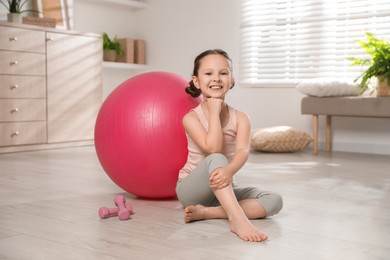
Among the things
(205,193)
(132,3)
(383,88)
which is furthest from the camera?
(132,3)

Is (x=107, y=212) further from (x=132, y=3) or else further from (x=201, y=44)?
(x=132, y=3)

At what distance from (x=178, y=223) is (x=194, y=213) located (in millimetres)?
65

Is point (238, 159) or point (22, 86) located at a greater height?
point (22, 86)

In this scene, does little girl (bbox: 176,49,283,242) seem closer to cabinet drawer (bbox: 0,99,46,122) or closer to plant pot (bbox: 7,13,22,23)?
cabinet drawer (bbox: 0,99,46,122)

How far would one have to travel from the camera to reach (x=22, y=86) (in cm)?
387

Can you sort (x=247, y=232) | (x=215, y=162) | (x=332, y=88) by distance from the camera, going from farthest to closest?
(x=332, y=88) → (x=215, y=162) → (x=247, y=232)

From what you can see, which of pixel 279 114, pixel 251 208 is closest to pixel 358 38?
pixel 279 114

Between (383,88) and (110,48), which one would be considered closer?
(383,88)

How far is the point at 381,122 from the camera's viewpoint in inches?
158

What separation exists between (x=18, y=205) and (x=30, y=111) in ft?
6.87

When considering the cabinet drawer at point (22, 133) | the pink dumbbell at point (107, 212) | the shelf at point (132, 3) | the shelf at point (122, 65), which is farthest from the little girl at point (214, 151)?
the shelf at point (132, 3)

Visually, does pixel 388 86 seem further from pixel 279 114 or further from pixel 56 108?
pixel 56 108

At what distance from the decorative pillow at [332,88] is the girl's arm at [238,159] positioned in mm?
2159

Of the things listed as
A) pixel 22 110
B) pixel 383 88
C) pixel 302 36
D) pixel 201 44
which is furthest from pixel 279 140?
pixel 22 110
